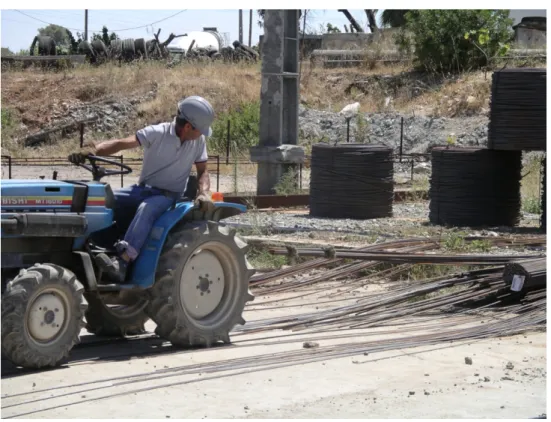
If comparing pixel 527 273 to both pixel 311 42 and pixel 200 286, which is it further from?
pixel 311 42

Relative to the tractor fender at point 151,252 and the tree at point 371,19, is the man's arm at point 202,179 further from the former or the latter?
the tree at point 371,19

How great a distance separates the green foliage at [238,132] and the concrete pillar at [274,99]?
11.7 meters

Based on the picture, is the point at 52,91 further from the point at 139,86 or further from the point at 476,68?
the point at 476,68

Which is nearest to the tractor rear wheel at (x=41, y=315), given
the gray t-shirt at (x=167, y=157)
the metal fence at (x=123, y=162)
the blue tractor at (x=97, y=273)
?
the blue tractor at (x=97, y=273)

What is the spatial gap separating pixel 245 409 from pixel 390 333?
10.0 ft

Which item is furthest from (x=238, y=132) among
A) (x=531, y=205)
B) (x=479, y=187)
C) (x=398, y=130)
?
(x=479, y=187)

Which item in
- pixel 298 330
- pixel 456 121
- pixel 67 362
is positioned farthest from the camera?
pixel 456 121

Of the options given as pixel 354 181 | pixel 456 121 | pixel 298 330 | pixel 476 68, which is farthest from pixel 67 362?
pixel 476 68

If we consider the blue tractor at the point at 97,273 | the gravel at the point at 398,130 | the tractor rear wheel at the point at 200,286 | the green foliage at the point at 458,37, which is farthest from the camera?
the green foliage at the point at 458,37

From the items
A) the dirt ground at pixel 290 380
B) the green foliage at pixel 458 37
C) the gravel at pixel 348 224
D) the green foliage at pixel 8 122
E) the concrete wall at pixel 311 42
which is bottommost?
the dirt ground at pixel 290 380

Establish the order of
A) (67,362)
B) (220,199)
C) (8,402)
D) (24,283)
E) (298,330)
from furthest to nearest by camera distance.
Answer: (298,330), (220,199), (67,362), (24,283), (8,402)

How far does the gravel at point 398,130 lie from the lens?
3516 centimetres

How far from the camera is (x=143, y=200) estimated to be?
8367 mm

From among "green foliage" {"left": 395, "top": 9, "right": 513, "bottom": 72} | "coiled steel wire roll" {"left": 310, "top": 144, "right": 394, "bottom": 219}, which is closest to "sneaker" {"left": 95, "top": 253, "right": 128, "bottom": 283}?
"coiled steel wire roll" {"left": 310, "top": 144, "right": 394, "bottom": 219}
